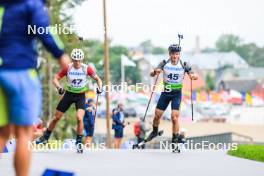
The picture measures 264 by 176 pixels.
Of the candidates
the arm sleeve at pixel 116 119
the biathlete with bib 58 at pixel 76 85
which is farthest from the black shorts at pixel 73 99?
the arm sleeve at pixel 116 119

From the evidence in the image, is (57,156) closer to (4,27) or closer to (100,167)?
(100,167)

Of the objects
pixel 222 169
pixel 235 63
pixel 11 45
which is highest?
pixel 235 63

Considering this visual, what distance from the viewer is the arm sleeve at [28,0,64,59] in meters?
5.94

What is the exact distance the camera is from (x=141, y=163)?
11695 millimetres

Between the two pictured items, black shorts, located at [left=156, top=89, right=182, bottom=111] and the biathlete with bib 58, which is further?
black shorts, located at [left=156, top=89, right=182, bottom=111]

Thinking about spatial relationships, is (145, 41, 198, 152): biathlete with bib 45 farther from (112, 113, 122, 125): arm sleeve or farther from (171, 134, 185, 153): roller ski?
(112, 113, 122, 125): arm sleeve

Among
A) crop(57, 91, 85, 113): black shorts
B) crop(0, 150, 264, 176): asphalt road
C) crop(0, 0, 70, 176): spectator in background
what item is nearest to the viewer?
crop(0, 0, 70, 176): spectator in background

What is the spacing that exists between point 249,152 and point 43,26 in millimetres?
8080

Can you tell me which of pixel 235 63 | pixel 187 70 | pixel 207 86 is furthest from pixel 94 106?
pixel 235 63

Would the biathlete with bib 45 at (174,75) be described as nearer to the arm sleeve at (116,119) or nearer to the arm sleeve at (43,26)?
the arm sleeve at (116,119)

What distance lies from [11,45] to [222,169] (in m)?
5.59

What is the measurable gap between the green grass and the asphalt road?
22 centimetres

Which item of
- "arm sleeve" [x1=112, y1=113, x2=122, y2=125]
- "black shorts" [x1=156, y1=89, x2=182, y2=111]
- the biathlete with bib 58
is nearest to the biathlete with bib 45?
"black shorts" [x1=156, y1=89, x2=182, y2=111]

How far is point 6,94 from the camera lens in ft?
19.2
